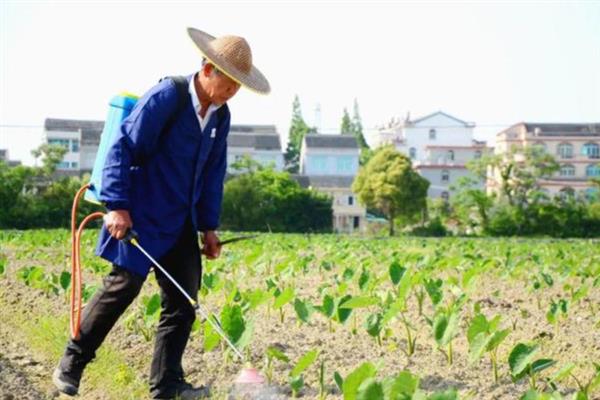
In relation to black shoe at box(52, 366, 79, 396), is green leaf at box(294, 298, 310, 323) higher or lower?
higher

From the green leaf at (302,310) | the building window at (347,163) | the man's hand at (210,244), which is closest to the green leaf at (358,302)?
the green leaf at (302,310)

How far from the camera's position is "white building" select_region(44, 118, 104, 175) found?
57.6 metres

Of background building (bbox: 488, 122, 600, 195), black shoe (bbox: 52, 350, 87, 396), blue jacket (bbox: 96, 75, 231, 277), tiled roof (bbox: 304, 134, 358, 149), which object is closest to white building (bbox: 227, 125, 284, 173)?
tiled roof (bbox: 304, 134, 358, 149)

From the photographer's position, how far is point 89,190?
13.1 ft

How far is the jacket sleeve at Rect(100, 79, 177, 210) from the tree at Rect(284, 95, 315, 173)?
66.0m

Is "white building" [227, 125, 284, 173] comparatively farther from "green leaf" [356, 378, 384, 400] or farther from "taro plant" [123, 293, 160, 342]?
"green leaf" [356, 378, 384, 400]

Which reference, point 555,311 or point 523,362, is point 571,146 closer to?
point 555,311

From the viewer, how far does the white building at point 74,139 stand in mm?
57562

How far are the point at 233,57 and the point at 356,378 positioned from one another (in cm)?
156

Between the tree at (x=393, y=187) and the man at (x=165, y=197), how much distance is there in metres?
38.6

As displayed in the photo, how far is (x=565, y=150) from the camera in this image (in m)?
62.9

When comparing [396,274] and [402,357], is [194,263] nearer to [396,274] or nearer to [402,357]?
[402,357]

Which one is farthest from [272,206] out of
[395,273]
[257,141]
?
[395,273]

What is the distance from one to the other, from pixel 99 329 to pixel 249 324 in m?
0.72
